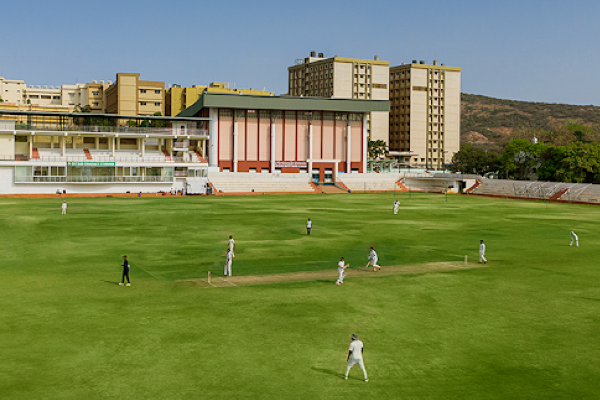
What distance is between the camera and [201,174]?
10412cm

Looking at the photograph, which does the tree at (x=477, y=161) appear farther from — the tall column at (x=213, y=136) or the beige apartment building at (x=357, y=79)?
the tall column at (x=213, y=136)

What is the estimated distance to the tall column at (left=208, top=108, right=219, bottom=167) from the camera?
11894 centimetres

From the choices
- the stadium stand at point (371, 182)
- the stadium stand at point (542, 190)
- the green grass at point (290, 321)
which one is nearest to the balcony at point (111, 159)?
the stadium stand at point (371, 182)

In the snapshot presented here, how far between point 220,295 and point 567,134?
12358 cm

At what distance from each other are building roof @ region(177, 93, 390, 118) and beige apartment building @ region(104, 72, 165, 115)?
5199 centimetres

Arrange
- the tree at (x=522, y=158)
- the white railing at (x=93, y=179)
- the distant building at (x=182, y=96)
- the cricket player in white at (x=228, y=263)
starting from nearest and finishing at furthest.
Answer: the cricket player in white at (x=228, y=263), the white railing at (x=93, y=179), the tree at (x=522, y=158), the distant building at (x=182, y=96)

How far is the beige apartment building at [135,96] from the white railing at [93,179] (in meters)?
81.5

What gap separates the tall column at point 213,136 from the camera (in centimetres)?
11894

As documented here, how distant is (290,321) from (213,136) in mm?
100904

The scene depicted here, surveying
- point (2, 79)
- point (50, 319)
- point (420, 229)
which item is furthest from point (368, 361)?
point (2, 79)

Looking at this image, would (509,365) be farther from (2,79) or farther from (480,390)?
(2,79)

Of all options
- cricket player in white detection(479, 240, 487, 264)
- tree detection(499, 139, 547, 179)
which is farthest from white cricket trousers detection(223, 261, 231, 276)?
tree detection(499, 139, 547, 179)

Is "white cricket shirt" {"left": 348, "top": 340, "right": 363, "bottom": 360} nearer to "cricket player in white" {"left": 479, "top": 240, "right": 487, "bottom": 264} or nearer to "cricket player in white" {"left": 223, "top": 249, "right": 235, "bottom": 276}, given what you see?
"cricket player in white" {"left": 223, "top": 249, "right": 235, "bottom": 276}

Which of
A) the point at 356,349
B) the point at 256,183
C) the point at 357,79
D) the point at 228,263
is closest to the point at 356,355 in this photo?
the point at 356,349
